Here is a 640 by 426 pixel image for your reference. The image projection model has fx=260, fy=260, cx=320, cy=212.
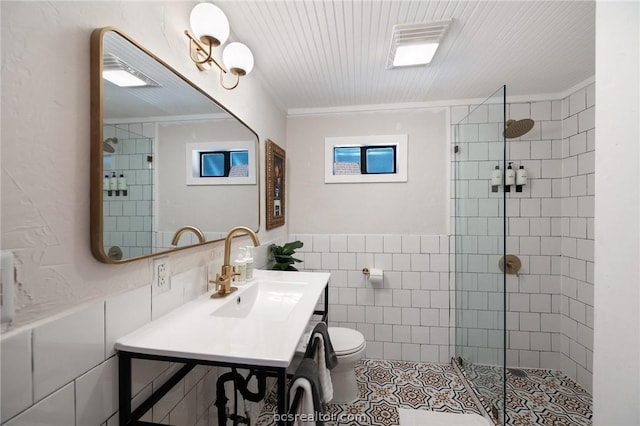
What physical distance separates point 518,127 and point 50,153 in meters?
2.81

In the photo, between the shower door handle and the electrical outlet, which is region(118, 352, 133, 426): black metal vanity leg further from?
the shower door handle

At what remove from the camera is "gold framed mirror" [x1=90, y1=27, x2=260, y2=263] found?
730 millimetres

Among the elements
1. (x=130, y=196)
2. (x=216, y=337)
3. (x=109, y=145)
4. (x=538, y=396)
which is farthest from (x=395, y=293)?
(x=109, y=145)

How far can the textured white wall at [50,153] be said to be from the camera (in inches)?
21.5

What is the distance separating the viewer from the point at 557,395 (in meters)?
1.97

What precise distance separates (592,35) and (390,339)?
101 inches

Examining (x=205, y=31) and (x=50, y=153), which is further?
(x=205, y=31)

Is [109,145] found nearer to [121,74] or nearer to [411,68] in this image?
[121,74]

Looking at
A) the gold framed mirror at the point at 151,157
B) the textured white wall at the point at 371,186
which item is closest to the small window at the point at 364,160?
the textured white wall at the point at 371,186

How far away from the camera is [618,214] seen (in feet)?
2.59

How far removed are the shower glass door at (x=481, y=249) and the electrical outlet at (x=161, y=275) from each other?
184 centimetres

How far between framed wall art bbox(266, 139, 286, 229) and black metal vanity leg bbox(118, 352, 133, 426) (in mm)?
1350

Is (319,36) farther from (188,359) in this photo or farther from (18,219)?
(188,359)

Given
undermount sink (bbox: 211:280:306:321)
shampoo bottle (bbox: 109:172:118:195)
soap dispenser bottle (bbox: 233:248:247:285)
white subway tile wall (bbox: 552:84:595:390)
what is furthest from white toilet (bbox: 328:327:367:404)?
white subway tile wall (bbox: 552:84:595:390)
